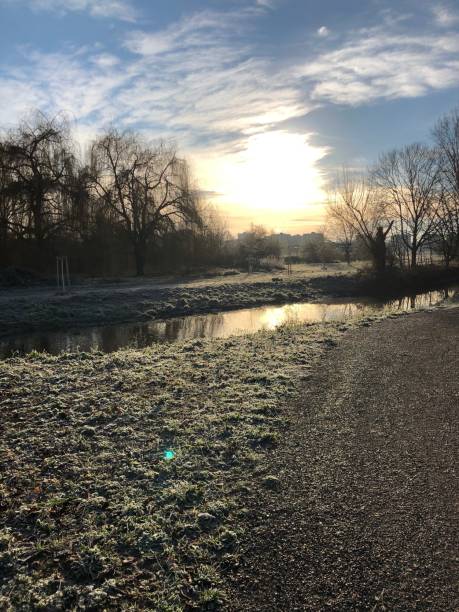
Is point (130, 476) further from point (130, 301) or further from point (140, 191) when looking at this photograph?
point (140, 191)

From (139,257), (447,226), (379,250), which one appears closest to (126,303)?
(139,257)

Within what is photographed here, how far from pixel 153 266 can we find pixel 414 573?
3565 cm

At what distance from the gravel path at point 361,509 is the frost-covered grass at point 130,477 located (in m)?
0.29

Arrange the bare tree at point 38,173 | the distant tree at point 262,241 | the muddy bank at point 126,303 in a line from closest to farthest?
the muddy bank at point 126,303 → the bare tree at point 38,173 → the distant tree at point 262,241

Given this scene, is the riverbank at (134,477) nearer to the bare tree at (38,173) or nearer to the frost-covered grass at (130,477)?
the frost-covered grass at (130,477)

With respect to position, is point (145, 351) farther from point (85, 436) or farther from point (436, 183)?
point (436, 183)

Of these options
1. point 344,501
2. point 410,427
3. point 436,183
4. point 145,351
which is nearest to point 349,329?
point 145,351

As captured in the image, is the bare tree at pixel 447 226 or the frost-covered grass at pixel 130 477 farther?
the bare tree at pixel 447 226

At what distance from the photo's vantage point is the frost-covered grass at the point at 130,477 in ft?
10.2

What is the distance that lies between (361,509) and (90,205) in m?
31.6

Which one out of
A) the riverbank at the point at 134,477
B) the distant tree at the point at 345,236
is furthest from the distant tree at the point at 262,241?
the riverbank at the point at 134,477

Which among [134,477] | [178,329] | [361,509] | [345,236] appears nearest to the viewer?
[361,509]

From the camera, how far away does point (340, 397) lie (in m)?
6.74

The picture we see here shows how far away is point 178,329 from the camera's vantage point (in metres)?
17.0
